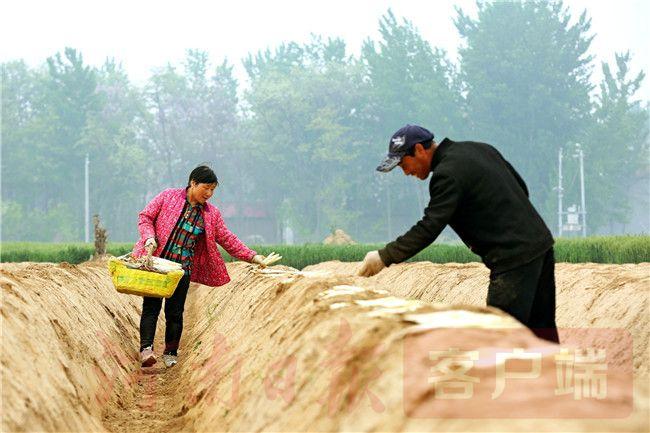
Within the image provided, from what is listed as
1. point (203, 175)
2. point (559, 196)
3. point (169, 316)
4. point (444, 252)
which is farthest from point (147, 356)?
point (559, 196)

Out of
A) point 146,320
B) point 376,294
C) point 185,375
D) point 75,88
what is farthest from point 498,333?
point 75,88

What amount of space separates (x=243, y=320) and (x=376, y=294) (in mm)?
3027

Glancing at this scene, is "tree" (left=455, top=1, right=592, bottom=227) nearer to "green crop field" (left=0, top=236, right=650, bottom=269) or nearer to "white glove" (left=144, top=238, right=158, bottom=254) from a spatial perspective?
"green crop field" (left=0, top=236, right=650, bottom=269)

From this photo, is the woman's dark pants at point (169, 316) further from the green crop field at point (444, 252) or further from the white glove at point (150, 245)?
the green crop field at point (444, 252)

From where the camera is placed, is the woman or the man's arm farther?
the woman

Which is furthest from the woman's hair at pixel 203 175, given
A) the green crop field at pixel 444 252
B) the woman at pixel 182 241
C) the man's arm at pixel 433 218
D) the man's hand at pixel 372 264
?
the green crop field at pixel 444 252

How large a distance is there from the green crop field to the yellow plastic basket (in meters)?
11.9

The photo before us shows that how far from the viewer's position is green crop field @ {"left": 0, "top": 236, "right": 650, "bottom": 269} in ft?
58.1

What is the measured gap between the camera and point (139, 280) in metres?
7.82

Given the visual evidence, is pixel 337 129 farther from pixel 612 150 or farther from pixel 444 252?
pixel 444 252

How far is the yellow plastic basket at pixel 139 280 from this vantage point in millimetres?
7828

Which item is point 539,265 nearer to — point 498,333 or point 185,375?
point 498,333

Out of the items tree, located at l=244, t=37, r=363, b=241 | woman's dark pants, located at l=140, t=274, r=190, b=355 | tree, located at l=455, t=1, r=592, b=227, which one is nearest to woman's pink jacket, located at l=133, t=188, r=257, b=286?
woman's dark pants, located at l=140, t=274, r=190, b=355

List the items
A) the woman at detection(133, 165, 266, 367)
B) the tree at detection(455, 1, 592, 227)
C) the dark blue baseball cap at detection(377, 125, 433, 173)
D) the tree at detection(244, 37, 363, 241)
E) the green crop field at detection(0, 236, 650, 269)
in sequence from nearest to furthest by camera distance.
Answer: the dark blue baseball cap at detection(377, 125, 433, 173) < the woman at detection(133, 165, 266, 367) < the green crop field at detection(0, 236, 650, 269) < the tree at detection(455, 1, 592, 227) < the tree at detection(244, 37, 363, 241)
